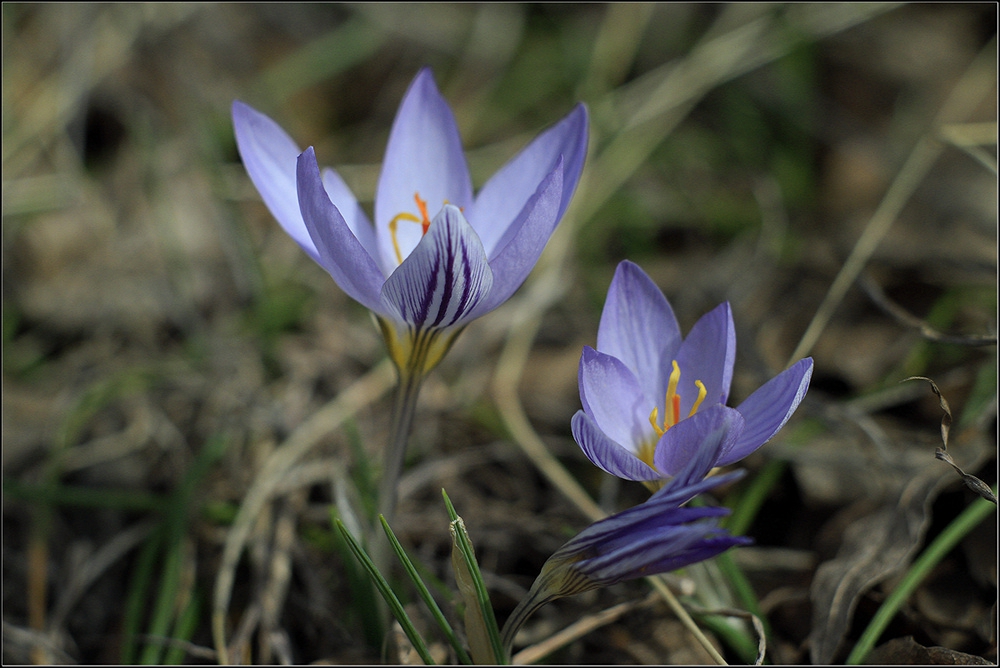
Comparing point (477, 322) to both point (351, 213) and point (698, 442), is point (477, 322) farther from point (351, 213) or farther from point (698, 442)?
point (698, 442)

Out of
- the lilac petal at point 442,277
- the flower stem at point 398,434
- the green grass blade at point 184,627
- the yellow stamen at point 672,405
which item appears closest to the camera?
the lilac petal at point 442,277

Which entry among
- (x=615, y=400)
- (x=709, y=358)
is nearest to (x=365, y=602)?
(x=615, y=400)

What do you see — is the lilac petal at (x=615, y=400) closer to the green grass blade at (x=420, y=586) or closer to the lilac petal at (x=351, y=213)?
the green grass blade at (x=420, y=586)

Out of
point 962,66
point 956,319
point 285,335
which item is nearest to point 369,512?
point 285,335

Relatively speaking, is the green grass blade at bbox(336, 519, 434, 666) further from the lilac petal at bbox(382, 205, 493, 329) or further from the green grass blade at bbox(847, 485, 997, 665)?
the green grass blade at bbox(847, 485, 997, 665)

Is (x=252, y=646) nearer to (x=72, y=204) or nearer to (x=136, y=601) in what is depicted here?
(x=136, y=601)

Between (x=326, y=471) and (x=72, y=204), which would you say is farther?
(x=72, y=204)

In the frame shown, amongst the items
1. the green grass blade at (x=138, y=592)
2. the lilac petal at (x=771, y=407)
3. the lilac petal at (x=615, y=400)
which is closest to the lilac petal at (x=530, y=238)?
the lilac petal at (x=615, y=400)

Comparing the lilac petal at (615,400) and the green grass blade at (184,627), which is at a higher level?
the lilac petal at (615,400)
